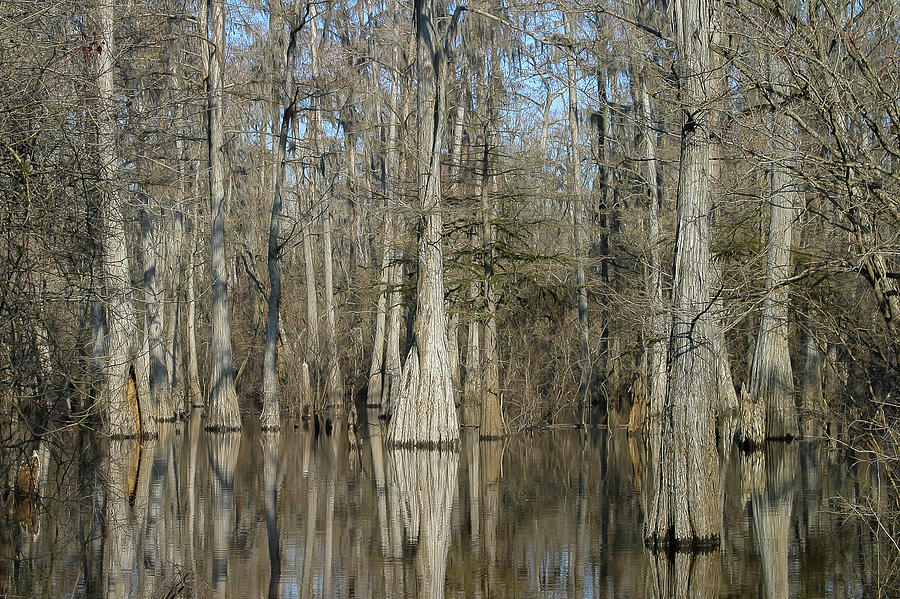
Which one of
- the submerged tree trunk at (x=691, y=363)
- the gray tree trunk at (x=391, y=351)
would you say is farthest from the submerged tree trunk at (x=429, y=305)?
the submerged tree trunk at (x=691, y=363)

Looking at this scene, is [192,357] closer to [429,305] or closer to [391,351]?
[391,351]

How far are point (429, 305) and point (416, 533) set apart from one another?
8329 mm

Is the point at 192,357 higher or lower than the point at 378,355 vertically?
higher

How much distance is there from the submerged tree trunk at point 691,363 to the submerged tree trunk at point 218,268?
16301 mm

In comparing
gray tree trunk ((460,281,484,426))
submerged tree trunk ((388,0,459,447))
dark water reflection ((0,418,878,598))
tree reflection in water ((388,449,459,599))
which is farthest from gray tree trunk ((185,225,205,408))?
tree reflection in water ((388,449,459,599))

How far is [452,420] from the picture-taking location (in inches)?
754

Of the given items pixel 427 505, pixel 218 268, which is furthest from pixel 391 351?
pixel 427 505

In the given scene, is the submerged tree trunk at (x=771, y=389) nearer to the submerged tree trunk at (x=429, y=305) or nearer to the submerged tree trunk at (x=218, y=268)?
the submerged tree trunk at (x=429, y=305)

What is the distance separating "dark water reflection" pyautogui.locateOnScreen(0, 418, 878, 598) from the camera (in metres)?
9.02

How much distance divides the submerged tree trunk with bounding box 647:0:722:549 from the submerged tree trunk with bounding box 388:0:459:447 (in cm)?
911

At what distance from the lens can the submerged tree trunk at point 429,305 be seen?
749 inches

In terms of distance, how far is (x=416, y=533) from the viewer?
1148 centimetres

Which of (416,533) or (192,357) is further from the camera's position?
(192,357)

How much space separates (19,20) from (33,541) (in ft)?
18.1
